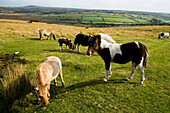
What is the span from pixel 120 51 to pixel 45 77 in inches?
185

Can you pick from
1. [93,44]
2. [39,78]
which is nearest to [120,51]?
[93,44]

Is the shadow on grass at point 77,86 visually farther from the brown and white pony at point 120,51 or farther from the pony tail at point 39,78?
the pony tail at point 39,78

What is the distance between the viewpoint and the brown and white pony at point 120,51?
654 centimetres

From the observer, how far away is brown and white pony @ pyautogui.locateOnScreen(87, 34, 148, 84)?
6.54 m

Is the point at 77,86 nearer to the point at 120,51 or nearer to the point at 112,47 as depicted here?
the point at 112,47

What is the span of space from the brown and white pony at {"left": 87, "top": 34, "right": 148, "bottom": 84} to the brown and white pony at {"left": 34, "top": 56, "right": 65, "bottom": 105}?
2.20m

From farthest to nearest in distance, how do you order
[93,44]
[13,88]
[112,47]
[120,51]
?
[112,47] → [120,51] → [93,44] → [13,88]

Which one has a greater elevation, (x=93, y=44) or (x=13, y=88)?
(x=93, y=44)

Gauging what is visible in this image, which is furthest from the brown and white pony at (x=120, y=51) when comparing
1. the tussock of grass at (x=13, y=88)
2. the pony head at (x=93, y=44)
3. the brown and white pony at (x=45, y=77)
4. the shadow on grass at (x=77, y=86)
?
the tussock of grass at (x=13, y=88)

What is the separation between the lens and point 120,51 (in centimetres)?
682

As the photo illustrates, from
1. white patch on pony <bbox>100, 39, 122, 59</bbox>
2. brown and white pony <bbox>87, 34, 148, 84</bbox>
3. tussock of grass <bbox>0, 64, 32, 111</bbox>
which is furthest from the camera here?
white patch on pony <bbox>100, 39, 122, 59</bbox>

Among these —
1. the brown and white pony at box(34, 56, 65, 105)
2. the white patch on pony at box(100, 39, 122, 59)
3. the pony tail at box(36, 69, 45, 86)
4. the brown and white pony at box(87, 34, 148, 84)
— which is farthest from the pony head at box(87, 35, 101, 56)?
the pony tail at box(36, 69, 45, 86)

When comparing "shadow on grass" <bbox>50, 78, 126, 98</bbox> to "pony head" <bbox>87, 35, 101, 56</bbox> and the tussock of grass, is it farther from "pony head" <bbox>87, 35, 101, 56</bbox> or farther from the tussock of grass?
"pony head" <bbox>87, 35, 101, 56</bbox>

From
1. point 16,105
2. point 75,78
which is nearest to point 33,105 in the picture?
point 16,105
